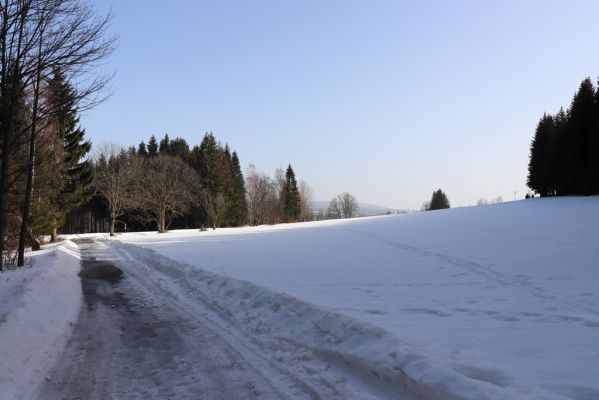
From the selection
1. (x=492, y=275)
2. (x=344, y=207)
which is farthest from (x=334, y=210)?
(x=492, y=275)

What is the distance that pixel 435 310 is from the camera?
762 cm

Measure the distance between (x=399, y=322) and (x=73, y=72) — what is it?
10.1 metres

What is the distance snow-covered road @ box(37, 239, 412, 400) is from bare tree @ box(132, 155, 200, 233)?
44.2m

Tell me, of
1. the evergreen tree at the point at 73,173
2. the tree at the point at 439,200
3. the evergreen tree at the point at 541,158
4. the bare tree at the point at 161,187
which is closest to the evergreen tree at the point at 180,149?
the bare tree at the point at 161,187

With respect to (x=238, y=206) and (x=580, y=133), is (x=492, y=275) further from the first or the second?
(x=238, y=206)

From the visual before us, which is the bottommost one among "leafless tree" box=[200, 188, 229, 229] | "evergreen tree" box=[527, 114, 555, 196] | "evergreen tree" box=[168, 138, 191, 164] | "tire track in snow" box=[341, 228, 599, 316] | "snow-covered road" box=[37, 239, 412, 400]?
"snow-covered road" box=[37, 239, 412, 400]

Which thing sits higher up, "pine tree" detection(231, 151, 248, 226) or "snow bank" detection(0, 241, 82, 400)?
"pine tree" detection(231, 151, 248, 226)

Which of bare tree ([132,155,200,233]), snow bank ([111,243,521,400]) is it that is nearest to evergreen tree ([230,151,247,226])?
bare tree ([132,155,200,233])

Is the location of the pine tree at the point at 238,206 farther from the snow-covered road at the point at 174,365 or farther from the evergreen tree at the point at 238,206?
the snow-covered road at the point at 174,365

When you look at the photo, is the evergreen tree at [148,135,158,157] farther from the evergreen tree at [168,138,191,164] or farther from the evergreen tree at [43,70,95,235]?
the evergreen tree at [43,70,95,235]

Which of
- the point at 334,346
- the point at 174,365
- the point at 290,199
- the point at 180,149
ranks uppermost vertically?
the point at 180,149

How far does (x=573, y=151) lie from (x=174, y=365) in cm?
5224

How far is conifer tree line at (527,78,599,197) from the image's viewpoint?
1673 inches

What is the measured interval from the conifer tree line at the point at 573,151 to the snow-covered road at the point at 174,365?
45649 millimetres
